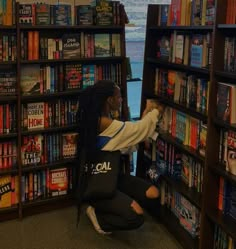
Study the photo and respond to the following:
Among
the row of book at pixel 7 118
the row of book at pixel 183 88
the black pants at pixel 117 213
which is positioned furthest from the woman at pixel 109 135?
the row of book at pixel 7 118

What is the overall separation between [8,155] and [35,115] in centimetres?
38

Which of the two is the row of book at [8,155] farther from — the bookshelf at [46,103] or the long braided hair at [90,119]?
the long braided hair at [90,119]

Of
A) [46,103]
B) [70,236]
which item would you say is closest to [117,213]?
[70,236]

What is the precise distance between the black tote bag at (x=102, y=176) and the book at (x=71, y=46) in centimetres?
86

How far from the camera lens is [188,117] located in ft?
9.16

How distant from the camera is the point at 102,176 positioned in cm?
282

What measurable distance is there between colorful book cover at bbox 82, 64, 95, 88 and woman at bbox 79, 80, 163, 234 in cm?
45

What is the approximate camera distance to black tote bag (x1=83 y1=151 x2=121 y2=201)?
2.79 m

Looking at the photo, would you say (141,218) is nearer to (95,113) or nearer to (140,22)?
(95,113)

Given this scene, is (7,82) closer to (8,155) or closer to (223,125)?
(8,155)

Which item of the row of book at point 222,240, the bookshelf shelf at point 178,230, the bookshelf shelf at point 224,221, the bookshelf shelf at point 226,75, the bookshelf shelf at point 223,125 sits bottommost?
the bookshelf shelf at point 178,230

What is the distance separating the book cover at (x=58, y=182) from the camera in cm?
338

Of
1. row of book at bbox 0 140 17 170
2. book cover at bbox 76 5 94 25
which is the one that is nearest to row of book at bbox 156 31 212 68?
book cover at bbox 76 5 94 25

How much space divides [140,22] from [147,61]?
983 millimetres
